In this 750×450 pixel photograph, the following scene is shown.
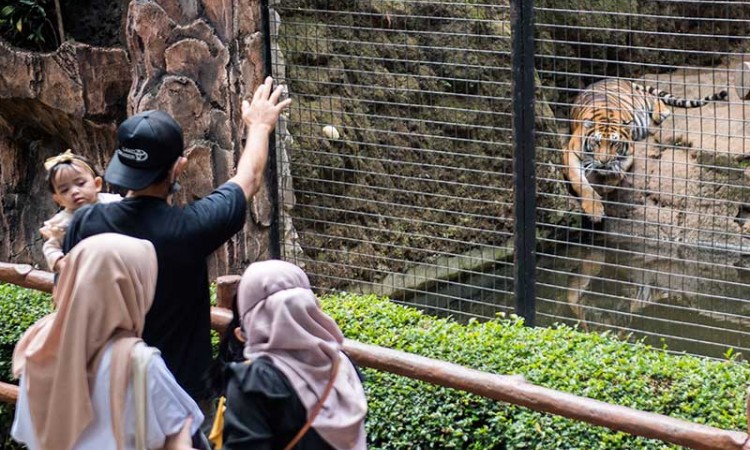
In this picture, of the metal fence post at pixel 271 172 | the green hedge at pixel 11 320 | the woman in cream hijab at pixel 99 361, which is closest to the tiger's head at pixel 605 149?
the metal fence post at pixel 271 172

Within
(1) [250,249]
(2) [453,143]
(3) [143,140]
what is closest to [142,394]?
(3) [143,140]

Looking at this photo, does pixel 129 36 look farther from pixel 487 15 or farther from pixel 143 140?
pixel 487 15

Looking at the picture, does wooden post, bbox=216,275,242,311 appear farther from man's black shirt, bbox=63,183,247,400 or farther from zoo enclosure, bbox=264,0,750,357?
zoo enclosure, bbox=264,0,750,357

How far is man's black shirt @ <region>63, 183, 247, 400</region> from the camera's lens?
12.0 feet

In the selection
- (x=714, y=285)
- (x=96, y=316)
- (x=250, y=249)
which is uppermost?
(x=96, y=316)

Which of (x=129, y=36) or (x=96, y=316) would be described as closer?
(x=96, y=316)

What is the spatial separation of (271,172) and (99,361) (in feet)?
11.3

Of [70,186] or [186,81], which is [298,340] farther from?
[186,81]

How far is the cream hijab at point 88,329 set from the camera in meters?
3.15

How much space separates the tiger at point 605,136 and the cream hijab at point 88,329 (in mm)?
7200

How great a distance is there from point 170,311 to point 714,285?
7.55m

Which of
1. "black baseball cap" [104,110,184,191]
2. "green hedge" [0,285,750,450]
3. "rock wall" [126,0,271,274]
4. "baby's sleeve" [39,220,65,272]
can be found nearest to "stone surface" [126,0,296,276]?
"rock wall" [126,0,271,274]

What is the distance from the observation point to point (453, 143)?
10656mm

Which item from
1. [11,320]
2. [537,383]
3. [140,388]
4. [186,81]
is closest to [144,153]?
[140,388]
